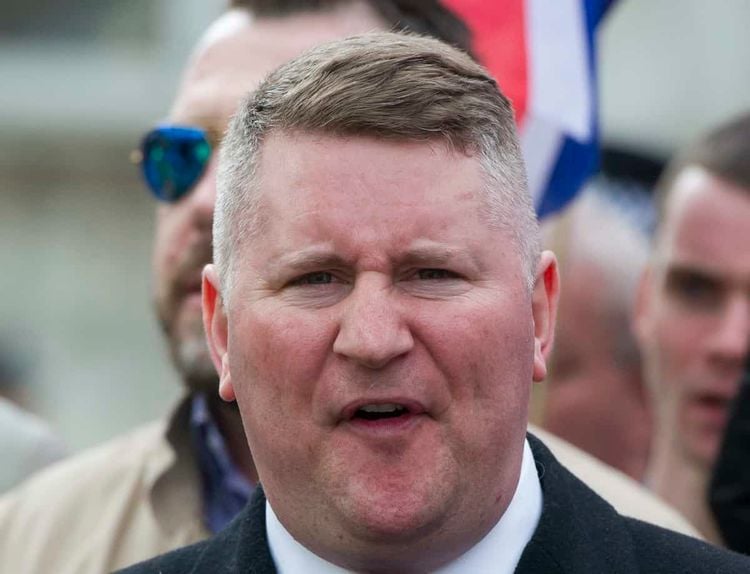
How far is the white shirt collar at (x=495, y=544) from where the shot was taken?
9.93 ft

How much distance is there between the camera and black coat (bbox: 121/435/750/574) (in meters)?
3.06

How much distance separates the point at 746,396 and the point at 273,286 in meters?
1.98

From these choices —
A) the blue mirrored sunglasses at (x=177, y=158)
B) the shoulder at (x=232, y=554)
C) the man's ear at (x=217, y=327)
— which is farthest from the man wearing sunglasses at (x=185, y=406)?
the man's ear at (x=217, y=327)

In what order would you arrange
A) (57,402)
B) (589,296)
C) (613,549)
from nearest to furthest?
(613,549) → (589,296) → (57,402)

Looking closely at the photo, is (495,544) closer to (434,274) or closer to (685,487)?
(434,274)

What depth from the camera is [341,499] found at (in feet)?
9.57

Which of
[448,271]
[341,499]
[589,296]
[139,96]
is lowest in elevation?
[139,96]

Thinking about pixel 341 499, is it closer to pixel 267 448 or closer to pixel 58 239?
pixel 267 448

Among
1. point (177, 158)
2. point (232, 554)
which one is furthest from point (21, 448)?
point (232, 554)

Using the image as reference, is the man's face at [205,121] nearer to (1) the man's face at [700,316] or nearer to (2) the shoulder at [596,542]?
(1) the man's face at [700,316]

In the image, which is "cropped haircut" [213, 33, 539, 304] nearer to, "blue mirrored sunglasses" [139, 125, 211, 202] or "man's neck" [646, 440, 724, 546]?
"blue mirrored sunglasses" [139, 125, 211, 202]

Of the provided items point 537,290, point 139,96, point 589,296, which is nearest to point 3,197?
point 139,96

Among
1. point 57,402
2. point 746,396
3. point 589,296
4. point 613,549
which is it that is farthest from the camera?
point 57,402

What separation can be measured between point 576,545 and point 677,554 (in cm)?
20
